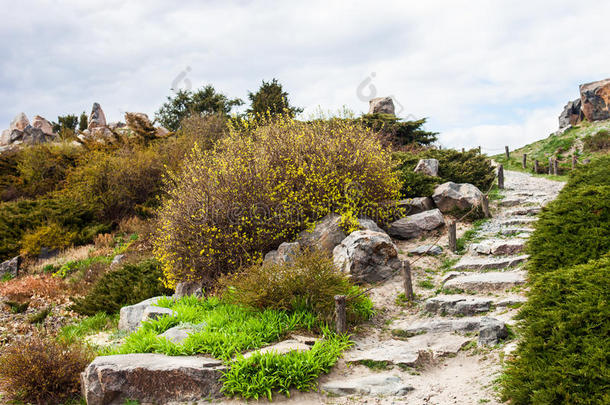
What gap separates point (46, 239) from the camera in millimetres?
15125

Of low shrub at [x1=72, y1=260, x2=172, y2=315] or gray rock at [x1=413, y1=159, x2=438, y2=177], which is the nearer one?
low shrub at [x1=72, y1=260, x2=172, y2=315]

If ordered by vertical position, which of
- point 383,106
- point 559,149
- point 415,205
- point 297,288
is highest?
point 383,106

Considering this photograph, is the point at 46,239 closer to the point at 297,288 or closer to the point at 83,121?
the point at 297,288

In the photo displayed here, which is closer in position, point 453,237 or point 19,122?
point 453,237

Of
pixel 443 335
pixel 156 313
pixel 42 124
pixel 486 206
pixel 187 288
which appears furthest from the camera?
pixel 42 124

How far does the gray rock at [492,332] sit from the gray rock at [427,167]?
8860mm

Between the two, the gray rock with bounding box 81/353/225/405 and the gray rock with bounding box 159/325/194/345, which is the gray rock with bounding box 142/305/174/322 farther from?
the gray rock with bounding box 81/353/225/405

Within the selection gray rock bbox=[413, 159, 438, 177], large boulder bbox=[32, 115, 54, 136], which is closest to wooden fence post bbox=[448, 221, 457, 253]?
gray rock bbox=[413, 159, 438, 177]

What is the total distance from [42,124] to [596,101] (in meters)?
47.7

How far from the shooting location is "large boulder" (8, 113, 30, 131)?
130 ft

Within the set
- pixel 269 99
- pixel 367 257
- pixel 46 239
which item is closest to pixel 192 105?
pixel 269 99

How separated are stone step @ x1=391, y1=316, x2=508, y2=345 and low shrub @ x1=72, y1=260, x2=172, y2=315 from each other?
217 inches

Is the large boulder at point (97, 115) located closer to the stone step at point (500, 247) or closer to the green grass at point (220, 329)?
the green grass at point (220, 329)

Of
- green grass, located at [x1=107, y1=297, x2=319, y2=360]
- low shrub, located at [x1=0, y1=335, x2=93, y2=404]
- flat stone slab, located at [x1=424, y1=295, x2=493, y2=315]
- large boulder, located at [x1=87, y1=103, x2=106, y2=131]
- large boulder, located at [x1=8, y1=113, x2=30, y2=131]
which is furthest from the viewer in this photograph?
large boulder, located at [x1=87, y1=103, x2=106, y2=131]
